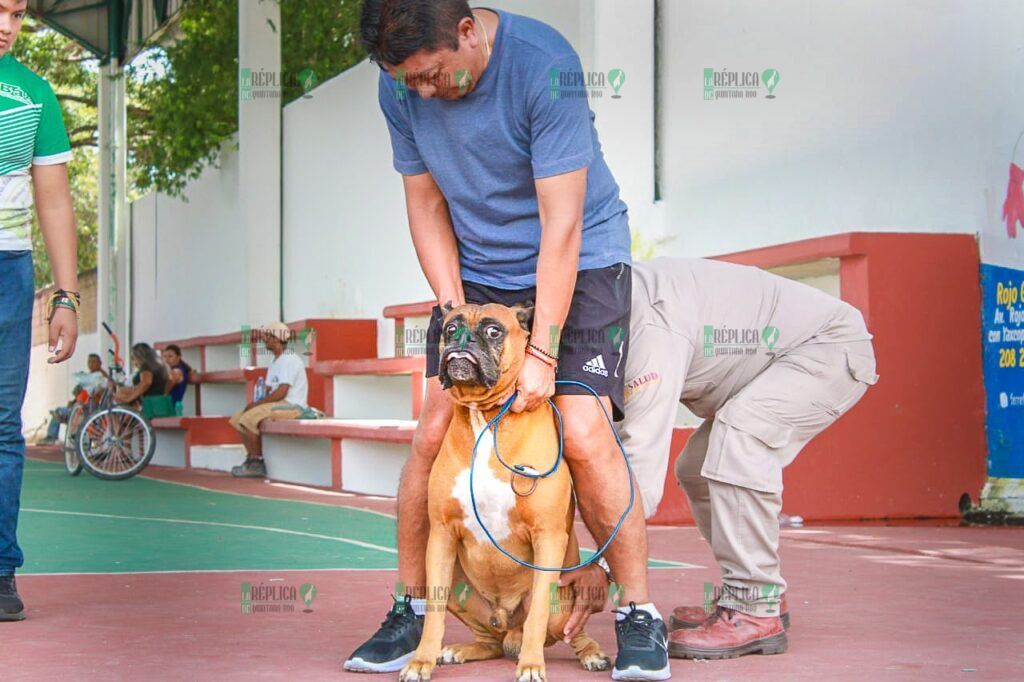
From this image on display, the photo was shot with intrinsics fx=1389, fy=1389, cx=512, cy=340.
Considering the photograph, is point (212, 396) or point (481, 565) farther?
point (212, 396)

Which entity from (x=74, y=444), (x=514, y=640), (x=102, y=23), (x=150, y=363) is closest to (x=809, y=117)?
(x=514, y=640)

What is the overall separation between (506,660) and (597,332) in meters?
1.06

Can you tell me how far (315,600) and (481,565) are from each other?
68.3 inches

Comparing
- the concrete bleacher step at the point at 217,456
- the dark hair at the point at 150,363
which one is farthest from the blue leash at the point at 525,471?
the dark hair at the point at 150,363

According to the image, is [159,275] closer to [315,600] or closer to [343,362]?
[343,362]

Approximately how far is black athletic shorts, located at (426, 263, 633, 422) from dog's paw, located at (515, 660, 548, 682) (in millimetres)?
786

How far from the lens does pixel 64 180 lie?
5.27 meters

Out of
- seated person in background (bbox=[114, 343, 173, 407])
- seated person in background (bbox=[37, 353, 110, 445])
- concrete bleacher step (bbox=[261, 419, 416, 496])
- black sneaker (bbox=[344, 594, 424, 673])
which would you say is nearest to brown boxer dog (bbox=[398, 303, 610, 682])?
black sneaker (bbox=[344, 594, 424, 673])

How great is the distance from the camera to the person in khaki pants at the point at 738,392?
4207mm

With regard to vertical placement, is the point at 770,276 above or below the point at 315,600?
above

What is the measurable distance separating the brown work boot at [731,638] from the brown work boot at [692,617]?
0.92ft

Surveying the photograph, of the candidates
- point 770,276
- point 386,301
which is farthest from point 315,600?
point 386,301

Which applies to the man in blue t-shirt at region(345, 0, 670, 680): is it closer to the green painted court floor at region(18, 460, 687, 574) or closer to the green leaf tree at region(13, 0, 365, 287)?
the green painted court floor at region(18, 460, 687, 574)

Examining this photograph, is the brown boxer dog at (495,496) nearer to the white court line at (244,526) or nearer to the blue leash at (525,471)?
the blue leash at (525,471)
